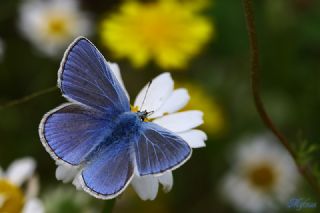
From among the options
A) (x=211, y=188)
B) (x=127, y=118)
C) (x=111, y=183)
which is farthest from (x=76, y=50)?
(x=211, y=188)

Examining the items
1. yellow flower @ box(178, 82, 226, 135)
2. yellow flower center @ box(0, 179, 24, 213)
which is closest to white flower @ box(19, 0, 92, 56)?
yellow flower @ box(178, 82, 226, 135)

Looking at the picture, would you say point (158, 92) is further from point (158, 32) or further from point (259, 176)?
point (259, 176)

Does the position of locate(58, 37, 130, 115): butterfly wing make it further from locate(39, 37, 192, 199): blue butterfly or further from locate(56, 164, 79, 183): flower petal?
locate(56, 164, 79, 183): flower petal

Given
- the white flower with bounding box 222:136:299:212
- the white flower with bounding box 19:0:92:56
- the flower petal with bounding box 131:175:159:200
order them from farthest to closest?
the white flower with bounding box 19:0:92:56 → the white flower with bounding box 222:136:299:212 → the flower petal with bounding box 131:175:159:200

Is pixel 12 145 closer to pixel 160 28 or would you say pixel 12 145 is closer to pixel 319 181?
pixel 160 28

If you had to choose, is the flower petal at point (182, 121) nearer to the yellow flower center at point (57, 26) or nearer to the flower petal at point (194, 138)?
the flower petal at point (194, 138)

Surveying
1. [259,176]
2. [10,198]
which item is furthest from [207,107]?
[10,198]

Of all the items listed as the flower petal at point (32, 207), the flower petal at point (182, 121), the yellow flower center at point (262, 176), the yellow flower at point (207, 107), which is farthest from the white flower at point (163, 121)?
the yellow flower center at point (262, 176)
